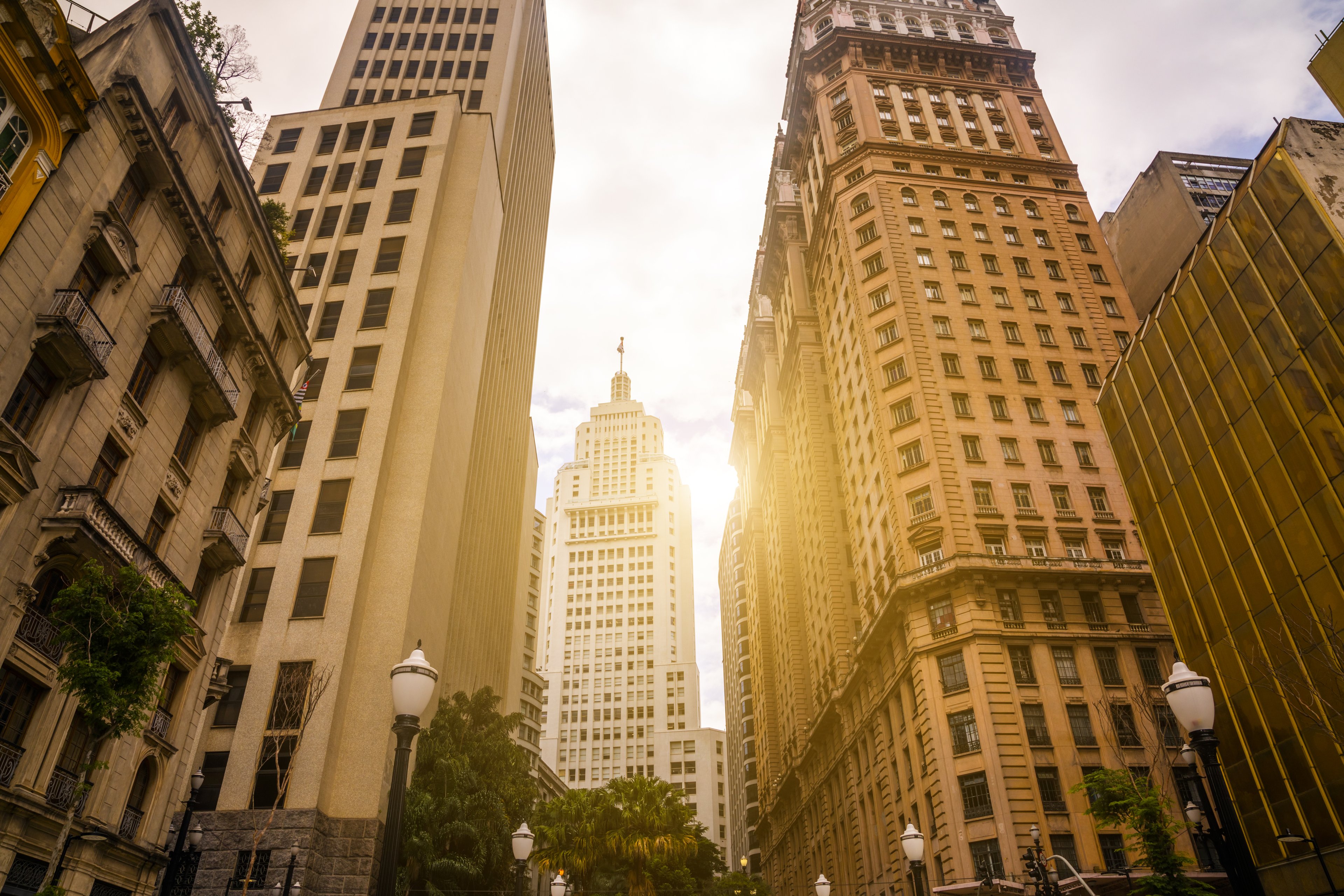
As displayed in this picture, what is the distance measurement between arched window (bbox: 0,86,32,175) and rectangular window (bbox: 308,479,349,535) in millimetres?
29146

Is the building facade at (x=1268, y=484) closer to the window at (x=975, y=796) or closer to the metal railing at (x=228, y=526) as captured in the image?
the window at (x=975, y=796)

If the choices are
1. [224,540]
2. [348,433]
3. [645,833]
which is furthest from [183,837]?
[645,833]

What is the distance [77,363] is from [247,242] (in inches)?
467

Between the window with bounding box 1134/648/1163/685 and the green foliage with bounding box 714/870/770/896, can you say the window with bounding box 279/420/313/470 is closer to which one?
the green foliage with bounding box 714/870/770/896

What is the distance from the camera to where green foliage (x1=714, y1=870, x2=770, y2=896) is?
6925 centimetres

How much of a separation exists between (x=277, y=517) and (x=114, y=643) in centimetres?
3144

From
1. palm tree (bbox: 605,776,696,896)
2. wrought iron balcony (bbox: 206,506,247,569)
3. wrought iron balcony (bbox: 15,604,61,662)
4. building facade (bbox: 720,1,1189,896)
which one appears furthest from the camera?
palm tree (bbox: 605,776,696,896)

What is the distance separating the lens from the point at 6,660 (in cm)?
1945

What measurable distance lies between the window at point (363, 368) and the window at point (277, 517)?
24.3 ft

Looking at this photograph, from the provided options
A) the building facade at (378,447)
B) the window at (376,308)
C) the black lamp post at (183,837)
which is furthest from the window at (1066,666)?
the window at (376,308)

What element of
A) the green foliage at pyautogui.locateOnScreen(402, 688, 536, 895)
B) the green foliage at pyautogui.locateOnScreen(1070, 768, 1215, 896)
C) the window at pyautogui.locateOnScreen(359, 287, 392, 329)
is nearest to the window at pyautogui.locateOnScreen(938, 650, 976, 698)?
the green foliage at pyautogui.locateOnScreen(1070, 768, 1215, 896)

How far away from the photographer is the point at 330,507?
4747 centimetres

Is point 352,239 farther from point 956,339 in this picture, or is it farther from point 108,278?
point 956,339

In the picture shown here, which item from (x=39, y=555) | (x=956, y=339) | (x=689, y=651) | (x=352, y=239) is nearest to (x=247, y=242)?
(x=39, y=555)
